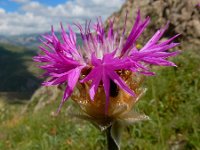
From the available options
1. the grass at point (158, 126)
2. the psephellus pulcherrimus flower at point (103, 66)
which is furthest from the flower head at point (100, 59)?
the grass at point (158, 126)

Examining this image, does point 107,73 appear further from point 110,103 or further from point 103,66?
point 110,103

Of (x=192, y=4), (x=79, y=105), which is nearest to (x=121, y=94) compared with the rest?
(x=79, y=105)

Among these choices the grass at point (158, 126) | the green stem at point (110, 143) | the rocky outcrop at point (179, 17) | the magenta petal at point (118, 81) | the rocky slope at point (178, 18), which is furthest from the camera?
the rocky outcrop at point (179, 17)

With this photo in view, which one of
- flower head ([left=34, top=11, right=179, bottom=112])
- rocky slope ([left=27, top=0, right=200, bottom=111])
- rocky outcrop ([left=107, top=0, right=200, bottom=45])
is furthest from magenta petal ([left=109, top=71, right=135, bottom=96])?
rocky outcrop ([left=107, top=0, right=200, bottom=45])

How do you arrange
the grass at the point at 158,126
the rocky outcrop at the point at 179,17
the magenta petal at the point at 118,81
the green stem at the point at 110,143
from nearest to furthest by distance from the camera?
the magenta petal at the point at 118,81
the green stem at the point at 110,143
the grass at the point at 158,126
the rocky outcrop at the point at 179,17

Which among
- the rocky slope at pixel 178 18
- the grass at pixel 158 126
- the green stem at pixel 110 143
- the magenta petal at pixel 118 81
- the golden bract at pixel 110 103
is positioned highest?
the rocky slope at pixel 178 18

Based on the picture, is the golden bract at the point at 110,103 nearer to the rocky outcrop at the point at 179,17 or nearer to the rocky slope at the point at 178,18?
the rocky slope at the point at 178,18
